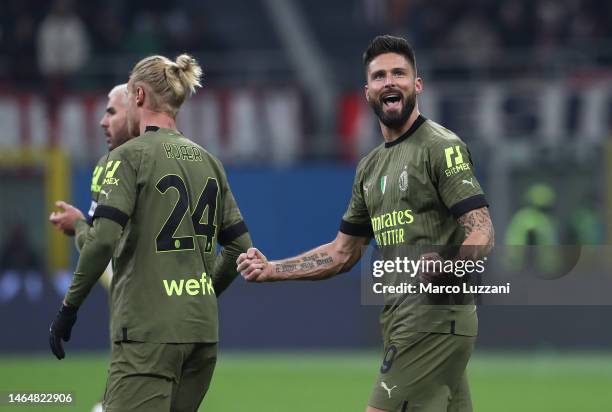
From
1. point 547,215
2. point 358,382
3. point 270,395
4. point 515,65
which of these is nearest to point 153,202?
point 270,395

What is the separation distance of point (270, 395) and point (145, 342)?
762 cm

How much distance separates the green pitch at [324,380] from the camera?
512 inches

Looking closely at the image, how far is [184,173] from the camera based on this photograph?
6.63m

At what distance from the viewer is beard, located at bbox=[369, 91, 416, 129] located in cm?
675

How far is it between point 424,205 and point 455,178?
224 mm

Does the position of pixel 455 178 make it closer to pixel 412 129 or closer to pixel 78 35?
pixel 412 129

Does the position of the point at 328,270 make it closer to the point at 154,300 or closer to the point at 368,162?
the point at 368,162

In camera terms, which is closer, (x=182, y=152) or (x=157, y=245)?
(x=157, y=245)

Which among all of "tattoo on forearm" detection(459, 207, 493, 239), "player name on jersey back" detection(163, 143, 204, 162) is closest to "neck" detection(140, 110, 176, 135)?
"player name on jersey back" detection(163, 143, 204, 162)

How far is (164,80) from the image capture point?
6680mm

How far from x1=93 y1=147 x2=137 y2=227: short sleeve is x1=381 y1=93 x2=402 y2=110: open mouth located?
129 centimetres

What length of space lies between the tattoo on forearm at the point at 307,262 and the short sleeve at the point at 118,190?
1070 millimetres

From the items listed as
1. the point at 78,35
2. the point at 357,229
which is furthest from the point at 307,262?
the point at 78,35

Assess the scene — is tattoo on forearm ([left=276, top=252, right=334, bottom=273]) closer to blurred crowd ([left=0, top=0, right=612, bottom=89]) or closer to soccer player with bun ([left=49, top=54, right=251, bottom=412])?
soccer player with bun ([left=49, top=54, right=251, bottom=412])
